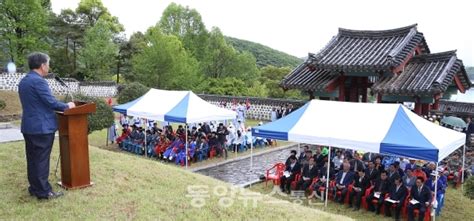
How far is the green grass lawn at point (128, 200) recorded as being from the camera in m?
4.82

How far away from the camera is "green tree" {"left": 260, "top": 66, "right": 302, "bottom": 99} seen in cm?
3853

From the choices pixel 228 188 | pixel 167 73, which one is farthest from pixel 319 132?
pixel 167 73

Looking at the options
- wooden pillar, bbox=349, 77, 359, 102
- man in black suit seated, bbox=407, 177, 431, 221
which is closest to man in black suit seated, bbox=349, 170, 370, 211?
man in black suit seated, bbox=407, 177, 431, 221

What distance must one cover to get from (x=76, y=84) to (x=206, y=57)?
1282 centimetres

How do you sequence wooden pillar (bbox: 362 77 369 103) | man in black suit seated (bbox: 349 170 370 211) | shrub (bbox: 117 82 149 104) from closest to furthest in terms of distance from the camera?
1. man in black suit seated (bbox: 349 170 370 211)
2. wooden pillar (bbox: 362 77 369 103)
3. shrub (bbox: 117 82 149 104)

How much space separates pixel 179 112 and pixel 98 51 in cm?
2796

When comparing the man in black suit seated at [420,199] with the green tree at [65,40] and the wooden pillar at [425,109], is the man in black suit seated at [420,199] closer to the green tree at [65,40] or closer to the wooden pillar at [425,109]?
the wooden pillar at [425,109]

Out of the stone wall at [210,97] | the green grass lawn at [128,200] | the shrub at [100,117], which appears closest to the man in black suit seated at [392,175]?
the green grass lawn at [128,200]

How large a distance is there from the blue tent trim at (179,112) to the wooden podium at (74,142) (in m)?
7.34

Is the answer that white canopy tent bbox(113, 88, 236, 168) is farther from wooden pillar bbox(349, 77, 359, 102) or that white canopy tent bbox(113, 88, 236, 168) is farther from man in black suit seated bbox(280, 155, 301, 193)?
wooden pillar bbox(349, 77, 359, 102)

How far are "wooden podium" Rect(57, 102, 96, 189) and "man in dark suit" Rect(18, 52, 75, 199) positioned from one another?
209mm

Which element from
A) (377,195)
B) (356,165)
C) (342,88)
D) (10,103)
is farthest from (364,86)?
(10,103)

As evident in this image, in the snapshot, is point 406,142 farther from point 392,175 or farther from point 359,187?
point 359,187

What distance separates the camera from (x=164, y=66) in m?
31.8
